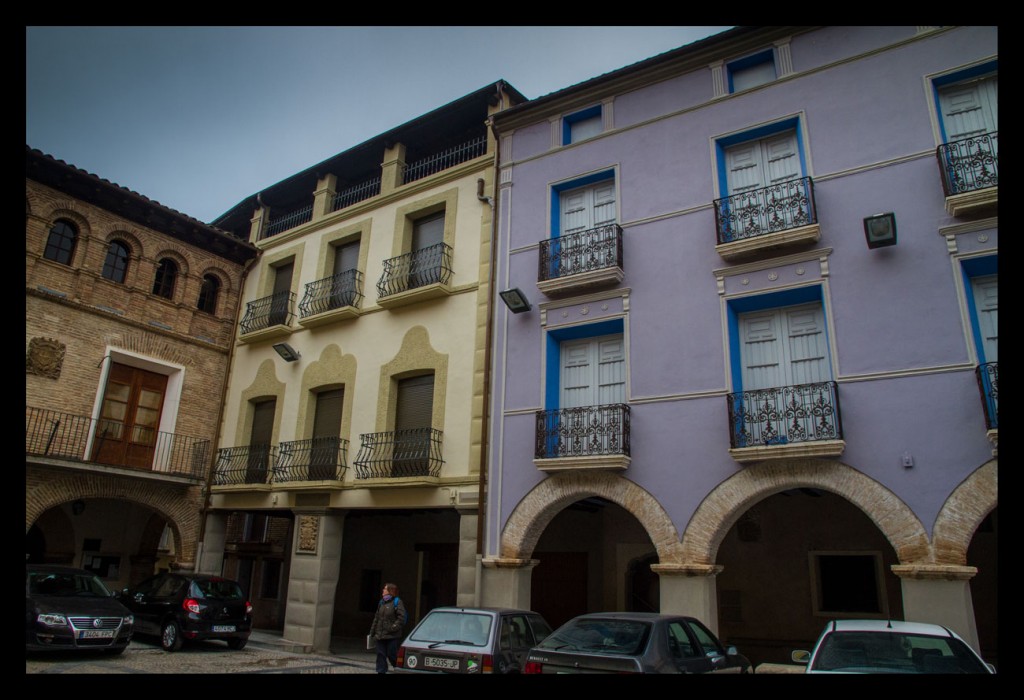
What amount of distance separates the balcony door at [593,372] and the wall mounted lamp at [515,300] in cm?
101

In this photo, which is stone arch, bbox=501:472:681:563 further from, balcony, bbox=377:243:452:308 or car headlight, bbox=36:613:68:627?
car headlight, bbox=36:613:68:627

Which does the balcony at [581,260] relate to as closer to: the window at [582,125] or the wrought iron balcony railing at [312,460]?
the window at [582,125]

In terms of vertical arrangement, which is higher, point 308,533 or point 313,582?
point 308,533

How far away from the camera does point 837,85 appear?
11.9 m

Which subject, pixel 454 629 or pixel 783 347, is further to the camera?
pixel 783 347

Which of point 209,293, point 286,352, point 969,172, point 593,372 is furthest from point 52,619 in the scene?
point 969,172

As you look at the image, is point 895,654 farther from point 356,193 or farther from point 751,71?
point 356,193

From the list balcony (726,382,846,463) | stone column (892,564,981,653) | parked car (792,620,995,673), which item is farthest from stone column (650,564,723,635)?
parked car (792,620,995,673)

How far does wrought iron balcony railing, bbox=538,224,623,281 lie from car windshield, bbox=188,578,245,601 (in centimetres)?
867

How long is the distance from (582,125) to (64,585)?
12.7 meters

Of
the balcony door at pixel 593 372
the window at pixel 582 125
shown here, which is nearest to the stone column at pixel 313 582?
the balcony door at pixel 593 372

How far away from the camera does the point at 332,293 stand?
17125mm

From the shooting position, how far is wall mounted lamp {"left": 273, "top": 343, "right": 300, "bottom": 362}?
56.6 ft
